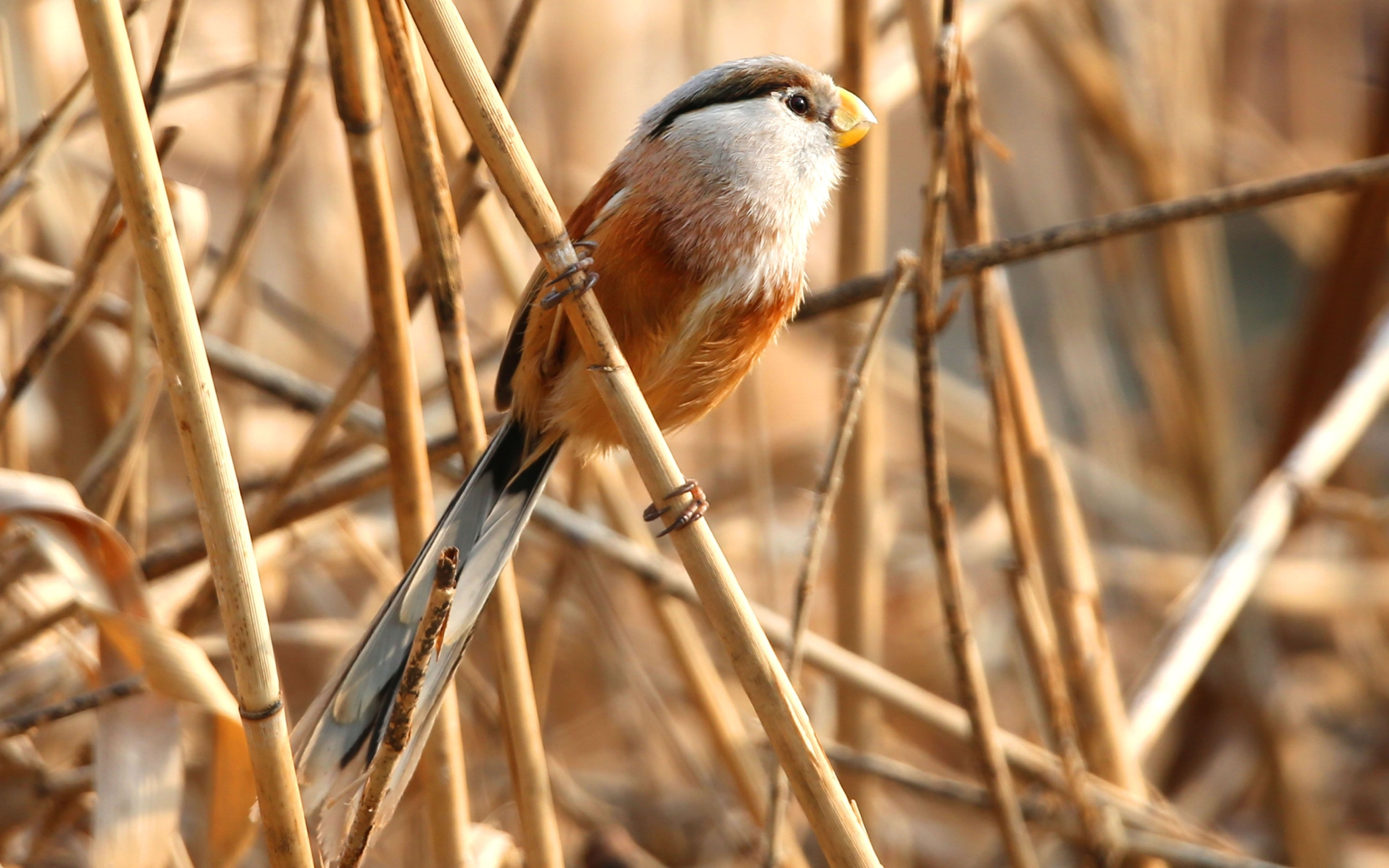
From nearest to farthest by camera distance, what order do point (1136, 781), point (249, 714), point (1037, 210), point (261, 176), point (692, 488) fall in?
1. point (249, 714)
2. point (692, 488)
3. point (261, 176)
4. point (1136, 781)
5. point (1037, 210)

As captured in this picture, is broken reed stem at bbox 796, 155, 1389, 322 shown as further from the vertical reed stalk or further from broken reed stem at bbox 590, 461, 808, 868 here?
broken reed stem at bbox 590, 461, 808, 868

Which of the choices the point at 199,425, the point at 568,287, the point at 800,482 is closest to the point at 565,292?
the point at 568,287

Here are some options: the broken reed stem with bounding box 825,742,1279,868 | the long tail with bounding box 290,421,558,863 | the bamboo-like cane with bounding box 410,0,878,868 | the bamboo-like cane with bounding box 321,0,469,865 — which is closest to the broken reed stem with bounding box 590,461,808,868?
the broken reed stem with bounding box 825,742,1279,868

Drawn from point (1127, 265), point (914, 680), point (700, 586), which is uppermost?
point (700, 586)

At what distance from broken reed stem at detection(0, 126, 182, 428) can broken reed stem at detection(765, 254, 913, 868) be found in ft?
2.98

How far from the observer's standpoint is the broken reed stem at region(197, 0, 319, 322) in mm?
1441

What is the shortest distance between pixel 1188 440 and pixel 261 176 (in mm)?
2487

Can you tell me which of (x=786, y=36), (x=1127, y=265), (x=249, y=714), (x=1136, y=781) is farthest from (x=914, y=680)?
(x=249, y=714)

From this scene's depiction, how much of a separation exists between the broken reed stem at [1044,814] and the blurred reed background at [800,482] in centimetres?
1

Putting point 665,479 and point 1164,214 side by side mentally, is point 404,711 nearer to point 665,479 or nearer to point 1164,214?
point 665,479

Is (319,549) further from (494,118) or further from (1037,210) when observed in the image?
(1037,210)

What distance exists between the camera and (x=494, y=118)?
101cm

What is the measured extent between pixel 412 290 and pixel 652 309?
0.36 m

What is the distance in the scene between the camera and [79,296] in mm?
1504
